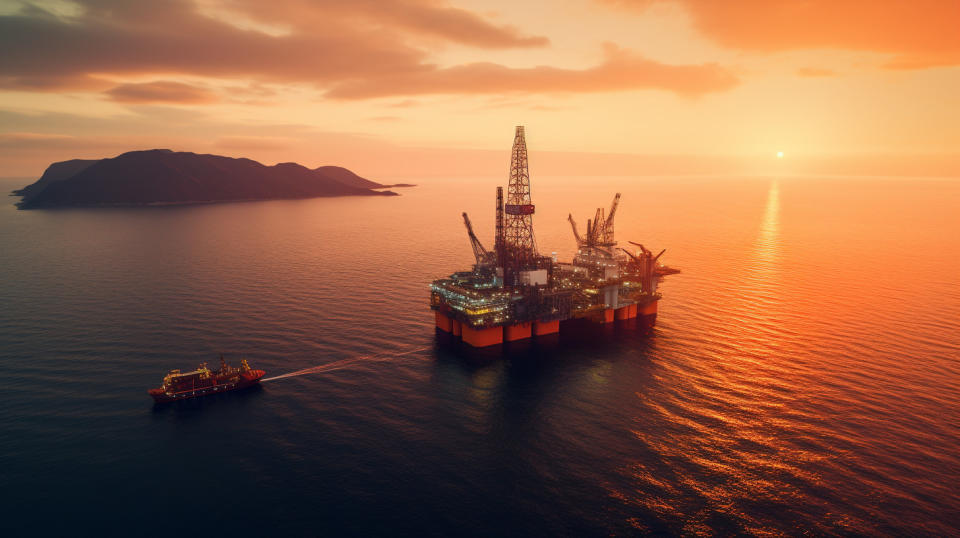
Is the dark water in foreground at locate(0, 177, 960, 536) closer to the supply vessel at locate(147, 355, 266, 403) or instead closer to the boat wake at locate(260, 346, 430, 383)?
the boat wake at locate(260, 346, 430, 383)

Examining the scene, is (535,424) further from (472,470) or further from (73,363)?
(73,363)

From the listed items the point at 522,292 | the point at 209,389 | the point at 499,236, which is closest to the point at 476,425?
the point at 522,292

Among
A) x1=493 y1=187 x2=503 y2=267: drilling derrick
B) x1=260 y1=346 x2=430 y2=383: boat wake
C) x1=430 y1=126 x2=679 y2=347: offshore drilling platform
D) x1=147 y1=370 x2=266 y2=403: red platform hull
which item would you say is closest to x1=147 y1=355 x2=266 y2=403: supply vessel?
x1=147 y1=370 x2=266 y2=403: red platform hull

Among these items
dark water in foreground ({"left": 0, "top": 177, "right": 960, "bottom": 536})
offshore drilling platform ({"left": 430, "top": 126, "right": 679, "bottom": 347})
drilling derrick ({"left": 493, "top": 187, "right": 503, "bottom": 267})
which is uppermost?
drilling derrick ({"left": 493, "top": 187, "right": 503, "bottom": 267})

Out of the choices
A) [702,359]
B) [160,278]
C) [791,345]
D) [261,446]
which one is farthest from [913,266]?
[160,278]

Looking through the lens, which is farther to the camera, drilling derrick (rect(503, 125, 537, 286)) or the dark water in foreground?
drilling derrick (rect(503, 125, 537, 286))

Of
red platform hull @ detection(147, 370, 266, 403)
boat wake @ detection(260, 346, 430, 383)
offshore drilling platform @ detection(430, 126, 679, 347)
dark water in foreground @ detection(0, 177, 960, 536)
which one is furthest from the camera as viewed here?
offshore drilling platform @ detection(430, 126, 679, 347)
